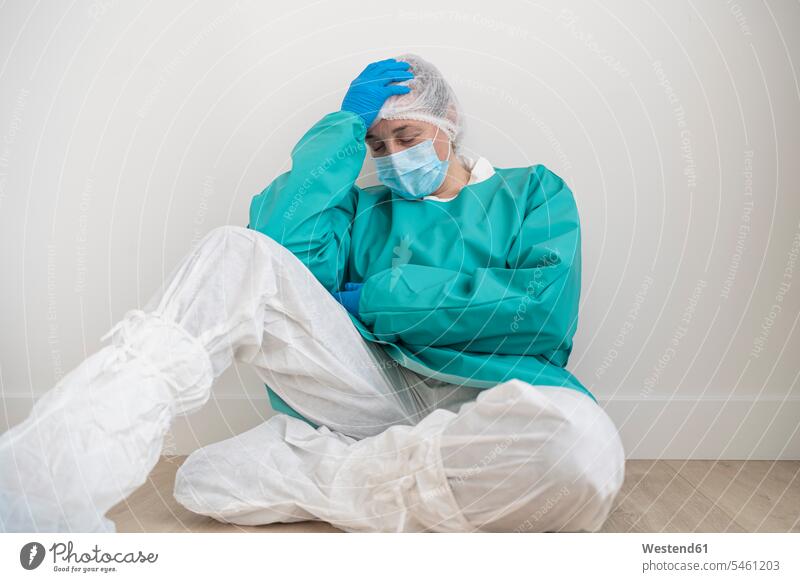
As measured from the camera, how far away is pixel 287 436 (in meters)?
1.33

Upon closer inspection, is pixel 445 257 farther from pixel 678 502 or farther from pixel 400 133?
pixel 678 502

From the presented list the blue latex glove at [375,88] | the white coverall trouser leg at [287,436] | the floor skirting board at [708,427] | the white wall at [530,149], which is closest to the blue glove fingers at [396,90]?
the blue latex glove at [375,88]

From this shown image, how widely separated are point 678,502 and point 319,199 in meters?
0.86

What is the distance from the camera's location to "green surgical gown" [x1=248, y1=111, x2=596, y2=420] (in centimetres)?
132

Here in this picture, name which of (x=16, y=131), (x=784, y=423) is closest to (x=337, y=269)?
(x=16, y=131)

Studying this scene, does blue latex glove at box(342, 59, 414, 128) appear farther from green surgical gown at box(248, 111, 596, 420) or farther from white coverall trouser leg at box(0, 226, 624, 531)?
white coverall trouser leg at box(0, 226, 624, 531)

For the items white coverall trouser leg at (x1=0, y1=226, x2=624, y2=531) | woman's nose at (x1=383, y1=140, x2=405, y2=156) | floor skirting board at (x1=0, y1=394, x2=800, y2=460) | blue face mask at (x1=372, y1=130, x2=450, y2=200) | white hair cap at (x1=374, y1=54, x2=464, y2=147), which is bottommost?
floor skirting board at (x1=0, y1=394, x2=800, y2=460)

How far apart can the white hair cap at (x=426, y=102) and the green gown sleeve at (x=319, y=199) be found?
0.08 meters

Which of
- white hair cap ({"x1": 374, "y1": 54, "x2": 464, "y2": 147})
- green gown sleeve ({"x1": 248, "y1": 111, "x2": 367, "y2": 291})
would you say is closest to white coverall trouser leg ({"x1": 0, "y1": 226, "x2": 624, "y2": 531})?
green gown sleeve ({"x1": 248, "y1": 111, "x2": 367, "y2": 291})

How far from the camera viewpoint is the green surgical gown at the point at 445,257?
1.32 meters
